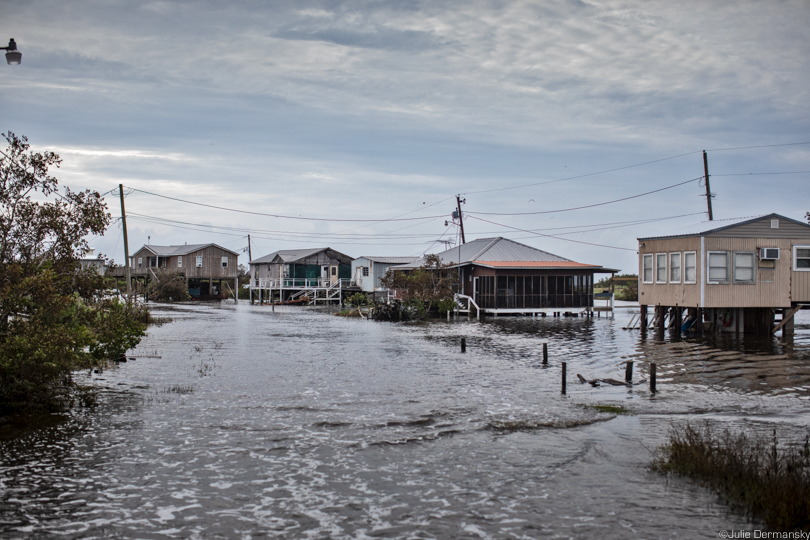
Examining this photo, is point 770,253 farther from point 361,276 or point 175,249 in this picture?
point 175,249

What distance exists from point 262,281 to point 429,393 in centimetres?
7200

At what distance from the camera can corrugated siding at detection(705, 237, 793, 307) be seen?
105ft

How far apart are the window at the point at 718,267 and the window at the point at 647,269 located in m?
4.03

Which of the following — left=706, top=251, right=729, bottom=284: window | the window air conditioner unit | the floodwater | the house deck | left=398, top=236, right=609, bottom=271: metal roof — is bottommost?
the floodwater

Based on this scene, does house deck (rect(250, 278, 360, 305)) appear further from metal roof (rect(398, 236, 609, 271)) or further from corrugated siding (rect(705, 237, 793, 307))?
corrugated siding (rect(705, 237, 793, 307))

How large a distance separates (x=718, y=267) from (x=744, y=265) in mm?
1446

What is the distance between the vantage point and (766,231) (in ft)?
106

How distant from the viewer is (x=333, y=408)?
622 inches

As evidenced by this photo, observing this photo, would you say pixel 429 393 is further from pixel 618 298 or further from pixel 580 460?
pixel 618 298

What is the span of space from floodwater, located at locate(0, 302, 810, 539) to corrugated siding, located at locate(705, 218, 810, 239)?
9.50 m

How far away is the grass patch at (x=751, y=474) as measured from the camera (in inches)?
328

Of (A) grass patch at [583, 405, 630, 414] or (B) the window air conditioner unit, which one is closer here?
(A) grass patch at [583, 405, 630, 414]

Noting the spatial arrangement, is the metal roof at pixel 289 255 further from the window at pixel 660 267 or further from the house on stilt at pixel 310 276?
the window at pixel 660 267

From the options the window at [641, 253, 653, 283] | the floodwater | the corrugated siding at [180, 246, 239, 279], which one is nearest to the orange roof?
the window at [641, 253, 653, 283]
